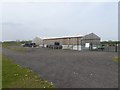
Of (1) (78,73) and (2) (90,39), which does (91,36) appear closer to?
(2) (90,39)

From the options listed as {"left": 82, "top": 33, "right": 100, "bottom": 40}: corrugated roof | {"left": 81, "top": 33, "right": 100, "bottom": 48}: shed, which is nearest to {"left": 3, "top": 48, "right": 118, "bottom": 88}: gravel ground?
{"left": 81, "top": 33, "right": 100, "bottom": 48}: shed

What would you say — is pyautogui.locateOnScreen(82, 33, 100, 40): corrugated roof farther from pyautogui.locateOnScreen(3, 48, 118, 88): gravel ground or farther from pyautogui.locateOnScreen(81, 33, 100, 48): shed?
pyautogui.locateOnScreen(3, 48, 118, 88): gravel ground

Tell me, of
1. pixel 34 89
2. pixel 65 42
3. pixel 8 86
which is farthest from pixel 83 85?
pixel 65 42

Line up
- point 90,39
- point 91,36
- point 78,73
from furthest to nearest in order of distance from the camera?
point 91,36 → point 90,39 → point 78,73

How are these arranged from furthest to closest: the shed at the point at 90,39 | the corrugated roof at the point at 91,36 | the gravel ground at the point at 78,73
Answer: the corrugated roof at the point at 91,36, the shed at the point at 90,39, the gravel ground at the point at 78,73

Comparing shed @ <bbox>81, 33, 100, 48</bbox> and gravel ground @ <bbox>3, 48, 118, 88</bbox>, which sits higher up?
shed @ <bbox>81, 33, 100, 48</bbox>

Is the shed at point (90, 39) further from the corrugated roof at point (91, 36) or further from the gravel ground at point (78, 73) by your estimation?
the gravel ground at point (78, 73)

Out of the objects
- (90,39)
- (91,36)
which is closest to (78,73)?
(90,39)

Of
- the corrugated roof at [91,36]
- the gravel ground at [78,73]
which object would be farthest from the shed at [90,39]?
the gravel ground at [78,73]

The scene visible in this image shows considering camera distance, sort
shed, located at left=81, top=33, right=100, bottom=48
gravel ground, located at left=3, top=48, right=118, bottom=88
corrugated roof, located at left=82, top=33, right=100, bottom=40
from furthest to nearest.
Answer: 1. corrugated roof, located at left=82, top=33, right=100, bottom=40
2. shed, located at left=81, top=33, right=100, bottom=48
3. gravel ground, located at left=3, top=48, right=118, bottom=88

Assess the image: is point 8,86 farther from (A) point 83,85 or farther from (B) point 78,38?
(B) point 78,38

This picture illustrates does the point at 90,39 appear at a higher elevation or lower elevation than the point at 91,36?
lower

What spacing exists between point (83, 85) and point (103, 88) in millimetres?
833

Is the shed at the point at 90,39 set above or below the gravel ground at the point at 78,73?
above
